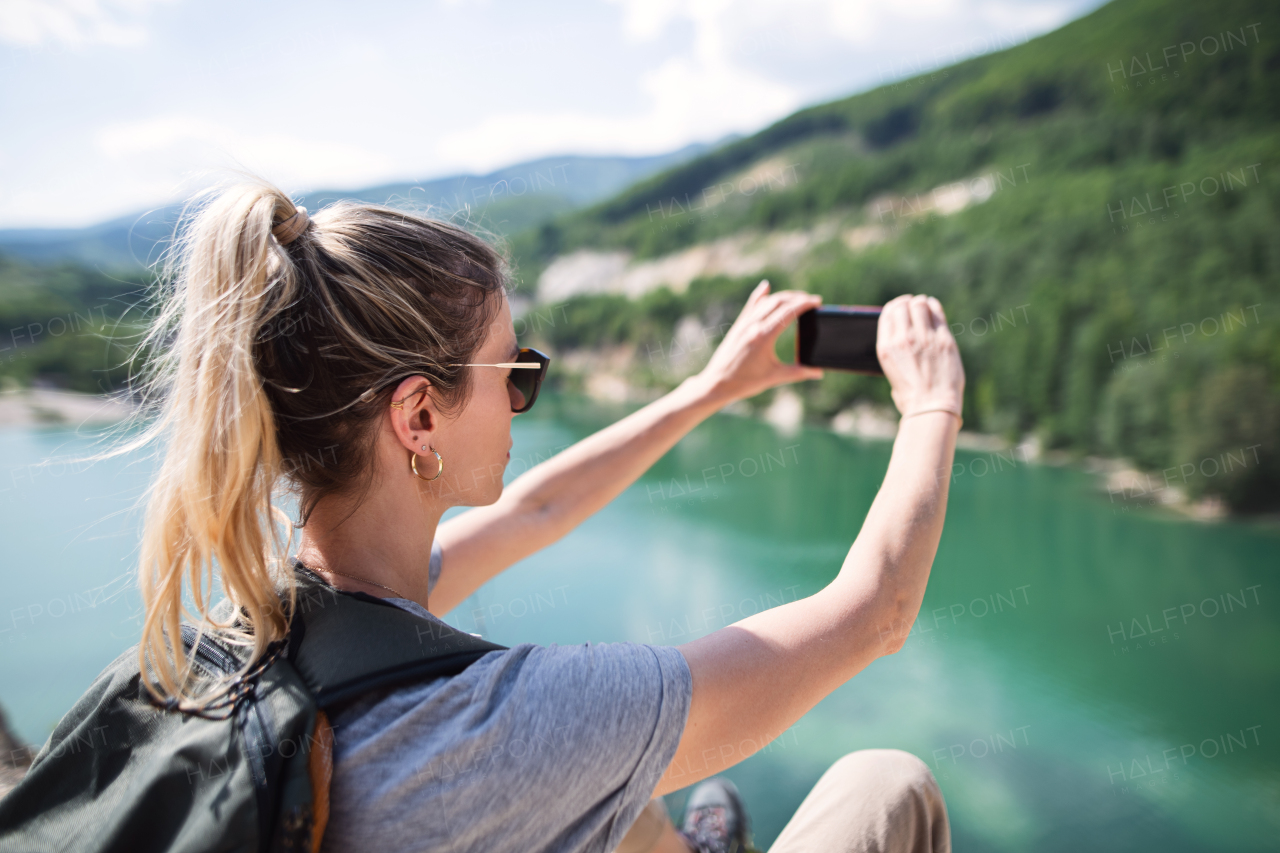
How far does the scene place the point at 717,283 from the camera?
33.2m

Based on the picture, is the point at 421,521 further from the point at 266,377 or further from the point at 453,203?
the point at 453,203

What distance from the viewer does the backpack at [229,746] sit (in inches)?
19.6

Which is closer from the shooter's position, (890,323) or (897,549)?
(897,549)

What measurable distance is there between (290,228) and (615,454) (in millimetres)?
589

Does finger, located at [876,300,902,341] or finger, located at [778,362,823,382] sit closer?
finger, located at [876,300,902,341]

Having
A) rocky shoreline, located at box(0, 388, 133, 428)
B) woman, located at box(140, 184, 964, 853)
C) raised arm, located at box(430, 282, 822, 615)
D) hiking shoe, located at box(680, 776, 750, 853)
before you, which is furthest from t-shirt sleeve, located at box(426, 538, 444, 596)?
rocky shoreline, located at box(0, 388, 133, 428)

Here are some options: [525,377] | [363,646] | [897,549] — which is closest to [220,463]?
[363,646]

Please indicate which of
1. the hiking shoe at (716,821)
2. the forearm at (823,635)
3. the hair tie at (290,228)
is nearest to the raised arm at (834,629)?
the forearm at (823,635)

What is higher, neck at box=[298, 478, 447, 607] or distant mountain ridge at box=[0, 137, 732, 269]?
distant mountain ridge at box=[0, 137, 732, 269]

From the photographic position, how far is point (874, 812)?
0.98 meters

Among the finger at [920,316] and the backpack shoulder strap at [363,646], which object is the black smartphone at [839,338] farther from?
the backpack shoulder strap at [363,646]

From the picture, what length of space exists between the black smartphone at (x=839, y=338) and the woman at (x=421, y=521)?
16 centimetres

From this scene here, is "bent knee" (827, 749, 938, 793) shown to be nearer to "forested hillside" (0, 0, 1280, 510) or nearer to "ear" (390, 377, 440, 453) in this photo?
Answer: "ear" (390, 377, 440, 453)

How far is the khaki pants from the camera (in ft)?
3.20
